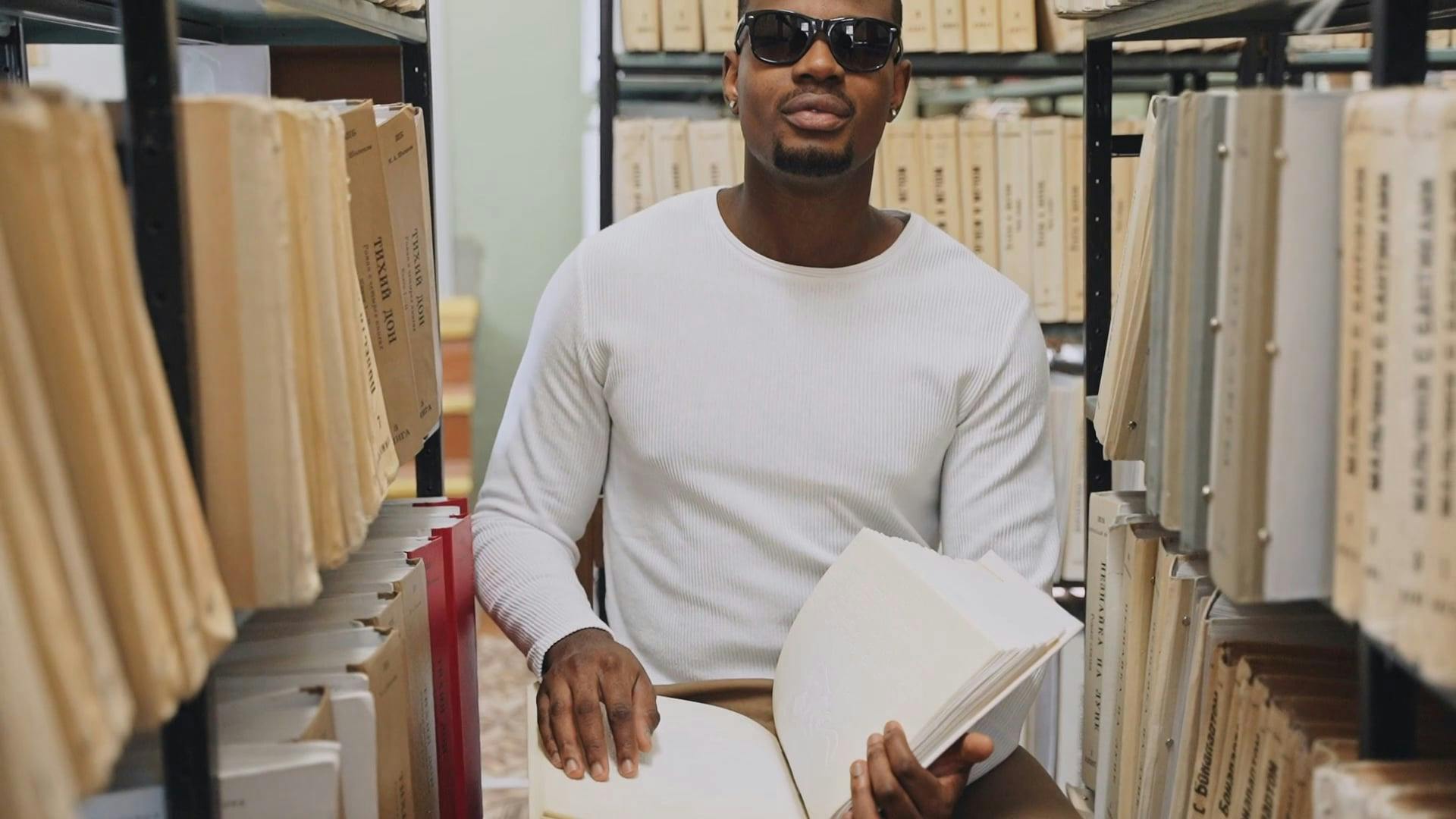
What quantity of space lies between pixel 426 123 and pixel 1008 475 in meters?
0.79

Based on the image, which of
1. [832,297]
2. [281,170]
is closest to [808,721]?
[832,297]

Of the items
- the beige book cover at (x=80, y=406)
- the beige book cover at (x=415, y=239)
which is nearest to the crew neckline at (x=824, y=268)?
the beige book cover at (x=415, y=239)

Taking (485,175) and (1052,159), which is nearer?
(1052,159)

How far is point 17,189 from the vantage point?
54 centimetres

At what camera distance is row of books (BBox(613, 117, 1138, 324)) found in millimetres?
2334

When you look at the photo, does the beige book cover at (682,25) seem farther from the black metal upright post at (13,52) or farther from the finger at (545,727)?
the finger at (545,727)

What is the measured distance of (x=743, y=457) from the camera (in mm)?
1489

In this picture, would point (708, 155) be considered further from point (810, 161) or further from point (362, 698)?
point (362, 698)

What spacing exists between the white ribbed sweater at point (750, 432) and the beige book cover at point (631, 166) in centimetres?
81

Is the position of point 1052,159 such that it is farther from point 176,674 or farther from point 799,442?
point 176,674

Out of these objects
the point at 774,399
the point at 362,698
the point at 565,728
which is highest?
the point at 774,399

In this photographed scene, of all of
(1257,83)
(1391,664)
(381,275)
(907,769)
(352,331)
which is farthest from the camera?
(1257,83)

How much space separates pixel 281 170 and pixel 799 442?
80cm

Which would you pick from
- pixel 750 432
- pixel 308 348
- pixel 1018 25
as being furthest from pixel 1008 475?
pixel 1018 25
